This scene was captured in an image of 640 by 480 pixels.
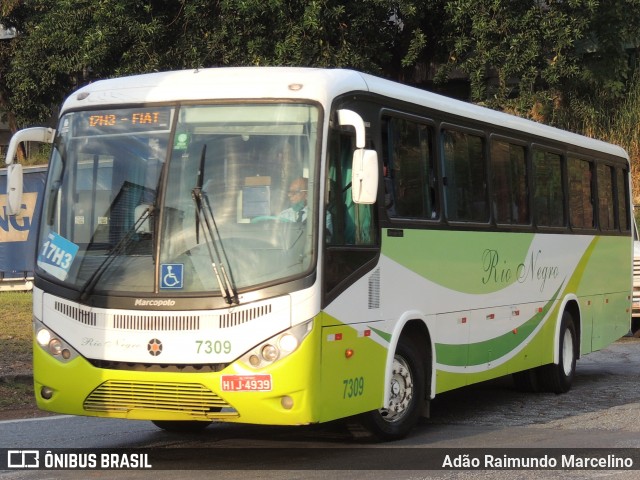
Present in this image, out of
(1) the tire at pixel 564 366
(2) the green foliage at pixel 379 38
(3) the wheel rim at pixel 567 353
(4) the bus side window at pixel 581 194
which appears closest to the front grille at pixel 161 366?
(1) the tire at pixel 564 366

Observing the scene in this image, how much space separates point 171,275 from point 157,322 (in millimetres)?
358

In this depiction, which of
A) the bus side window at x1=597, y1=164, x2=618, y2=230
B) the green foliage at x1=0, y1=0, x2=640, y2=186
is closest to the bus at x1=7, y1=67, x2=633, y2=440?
Answer: the bus side window at x1=597, y1=164, x2=618, y2=230

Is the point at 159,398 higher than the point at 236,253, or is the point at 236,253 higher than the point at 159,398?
the point at 236,253

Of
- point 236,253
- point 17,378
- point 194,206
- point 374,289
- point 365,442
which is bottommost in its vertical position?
point 365,442

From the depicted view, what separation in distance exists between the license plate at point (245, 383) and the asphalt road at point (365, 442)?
62 cm

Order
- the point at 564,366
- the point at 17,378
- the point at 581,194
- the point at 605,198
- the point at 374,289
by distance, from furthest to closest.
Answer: the point at 605,198
the point at 581,194
the point at 564,366
the point at 17,378
the point at 374,289

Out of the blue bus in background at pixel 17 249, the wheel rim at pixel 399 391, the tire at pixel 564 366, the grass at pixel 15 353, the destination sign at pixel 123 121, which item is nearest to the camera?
the destination sign at pixel 123 121

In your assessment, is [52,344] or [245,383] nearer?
[245,383]

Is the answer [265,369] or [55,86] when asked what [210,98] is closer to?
[265,369]

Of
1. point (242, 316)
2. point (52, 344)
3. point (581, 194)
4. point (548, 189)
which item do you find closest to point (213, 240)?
Result: point (242, 316)

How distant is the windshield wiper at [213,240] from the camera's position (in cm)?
892

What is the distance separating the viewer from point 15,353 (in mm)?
16547

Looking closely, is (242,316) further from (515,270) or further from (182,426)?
(515,270)

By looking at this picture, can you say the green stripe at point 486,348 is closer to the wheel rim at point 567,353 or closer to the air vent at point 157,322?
the wheel rim at point 567,353
